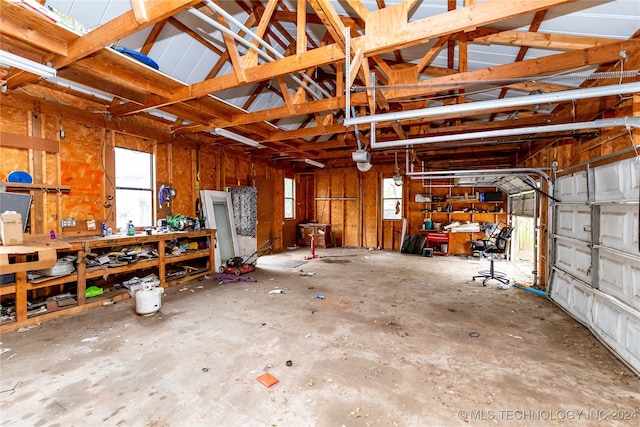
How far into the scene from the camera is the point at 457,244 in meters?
8.41

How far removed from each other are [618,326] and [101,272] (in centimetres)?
620

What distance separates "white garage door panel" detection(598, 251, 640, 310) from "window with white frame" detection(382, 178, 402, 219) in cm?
637

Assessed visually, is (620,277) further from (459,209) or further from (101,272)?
(101,272)

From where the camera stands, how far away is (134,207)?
4996mm

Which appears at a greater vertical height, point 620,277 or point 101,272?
point 620,277

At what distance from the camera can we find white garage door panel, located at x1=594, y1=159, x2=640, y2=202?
2.52 m

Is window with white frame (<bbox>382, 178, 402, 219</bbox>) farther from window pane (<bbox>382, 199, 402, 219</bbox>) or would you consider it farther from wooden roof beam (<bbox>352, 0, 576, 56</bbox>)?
wooden roof beam (<bbox>352, 0, 576, 56</bbox>)

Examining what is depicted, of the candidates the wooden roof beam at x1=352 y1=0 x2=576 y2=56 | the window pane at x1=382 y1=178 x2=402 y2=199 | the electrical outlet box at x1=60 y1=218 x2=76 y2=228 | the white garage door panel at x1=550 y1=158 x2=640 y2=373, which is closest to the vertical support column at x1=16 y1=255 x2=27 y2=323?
the electrical outlet box at x1=60 y1=218 x2=76 y2=228

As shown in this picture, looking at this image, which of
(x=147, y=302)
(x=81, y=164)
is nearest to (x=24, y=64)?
(x=81, y=164)

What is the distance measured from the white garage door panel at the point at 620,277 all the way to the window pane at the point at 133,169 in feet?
22.6

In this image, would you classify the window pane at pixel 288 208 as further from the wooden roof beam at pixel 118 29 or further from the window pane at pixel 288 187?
the wooden roof beam at pixel 118 29

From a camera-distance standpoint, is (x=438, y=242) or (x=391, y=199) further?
(x=391, y=199)

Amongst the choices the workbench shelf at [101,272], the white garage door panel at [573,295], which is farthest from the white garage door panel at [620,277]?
the workbench shelf at [101,272]

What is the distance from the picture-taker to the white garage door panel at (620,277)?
2486 millimetres
